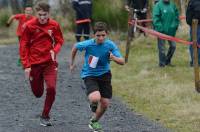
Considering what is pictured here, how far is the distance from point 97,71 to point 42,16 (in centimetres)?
117

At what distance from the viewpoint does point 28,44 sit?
9906 mm

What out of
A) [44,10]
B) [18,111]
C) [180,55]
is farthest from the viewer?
[180,55]

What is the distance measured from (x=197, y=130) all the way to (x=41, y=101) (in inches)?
142

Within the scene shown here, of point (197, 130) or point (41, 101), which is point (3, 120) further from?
point (197, 130)

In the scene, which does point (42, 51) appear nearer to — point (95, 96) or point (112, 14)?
point (95, 96)

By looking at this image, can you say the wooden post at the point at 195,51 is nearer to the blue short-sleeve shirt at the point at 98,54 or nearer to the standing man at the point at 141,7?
the blue short-sleeve shirt at the point at 98,54

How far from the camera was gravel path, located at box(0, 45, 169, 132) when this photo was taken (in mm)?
9609

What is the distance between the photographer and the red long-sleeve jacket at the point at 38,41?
985 cm

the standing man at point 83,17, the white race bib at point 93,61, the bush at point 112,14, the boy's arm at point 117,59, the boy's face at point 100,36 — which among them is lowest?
the bush at point 112,14

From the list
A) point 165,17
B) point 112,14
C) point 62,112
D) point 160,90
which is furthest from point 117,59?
point 112,14

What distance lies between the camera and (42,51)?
9930mm

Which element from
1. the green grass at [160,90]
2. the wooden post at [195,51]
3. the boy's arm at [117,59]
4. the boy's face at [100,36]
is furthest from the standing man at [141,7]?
the boy's arm at [117,59]

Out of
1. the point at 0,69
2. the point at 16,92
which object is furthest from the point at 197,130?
the point at 0,69

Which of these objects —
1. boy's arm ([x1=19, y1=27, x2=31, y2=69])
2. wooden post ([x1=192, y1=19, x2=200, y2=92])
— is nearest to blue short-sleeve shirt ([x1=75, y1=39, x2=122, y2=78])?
boy's arm ([x1=19, y1=27, x2=31, y2=69])
